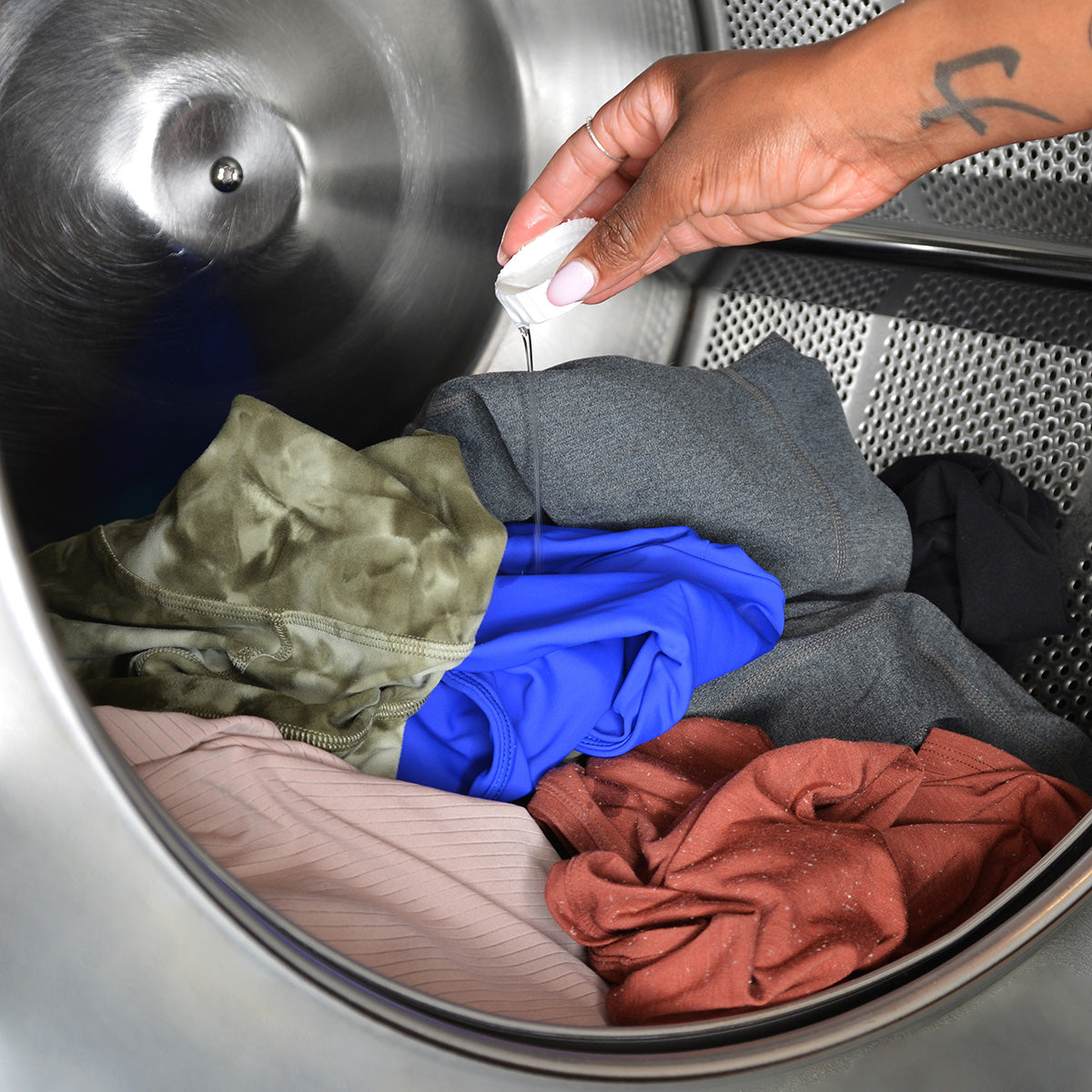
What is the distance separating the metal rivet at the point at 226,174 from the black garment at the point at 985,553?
0.60 m

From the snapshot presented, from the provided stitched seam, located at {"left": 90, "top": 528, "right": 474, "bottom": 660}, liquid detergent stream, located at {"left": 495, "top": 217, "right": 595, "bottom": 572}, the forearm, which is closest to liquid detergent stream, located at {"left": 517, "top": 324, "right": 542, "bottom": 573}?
liquid detergent stream, located at {"left": 495, "top": 217, "right": 595, "bottom": 572}

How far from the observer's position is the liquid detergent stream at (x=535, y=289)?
571mm

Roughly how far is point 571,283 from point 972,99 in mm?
217

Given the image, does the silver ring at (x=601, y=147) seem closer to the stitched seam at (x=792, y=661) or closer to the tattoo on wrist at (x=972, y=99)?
the tattoo on wrist at (x=972, y=99)

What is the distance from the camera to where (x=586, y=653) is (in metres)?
0.58

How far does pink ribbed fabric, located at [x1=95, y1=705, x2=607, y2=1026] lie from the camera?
0.45 m

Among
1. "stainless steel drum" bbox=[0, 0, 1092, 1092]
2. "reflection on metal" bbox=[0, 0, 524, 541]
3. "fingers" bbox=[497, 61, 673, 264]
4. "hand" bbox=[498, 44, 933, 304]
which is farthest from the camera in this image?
"reflection on metal" bbox=[0, 0, 524, 541]

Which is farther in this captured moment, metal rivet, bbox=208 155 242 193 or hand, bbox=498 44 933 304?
metal rivet, bbox=208 155 242 193

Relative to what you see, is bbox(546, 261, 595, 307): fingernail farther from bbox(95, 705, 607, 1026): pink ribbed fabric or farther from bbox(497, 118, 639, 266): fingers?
bbox(95, 705, 607, 1026): pink ribbed fabric

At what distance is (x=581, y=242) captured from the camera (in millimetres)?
583

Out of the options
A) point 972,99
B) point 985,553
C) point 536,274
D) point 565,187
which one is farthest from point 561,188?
point 985,553

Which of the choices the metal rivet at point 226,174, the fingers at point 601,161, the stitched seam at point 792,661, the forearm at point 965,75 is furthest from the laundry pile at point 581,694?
the metal rivet at point 226,174

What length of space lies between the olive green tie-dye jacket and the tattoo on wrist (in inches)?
12.3

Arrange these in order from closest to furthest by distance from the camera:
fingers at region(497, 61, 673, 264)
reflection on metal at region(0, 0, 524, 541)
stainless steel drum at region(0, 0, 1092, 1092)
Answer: stainless steel drum at region(0, 0, 1092, 1092) < fingers at region(497, 61, 673, 264) < reflection on metal at region(0, 0, 524, 541)
